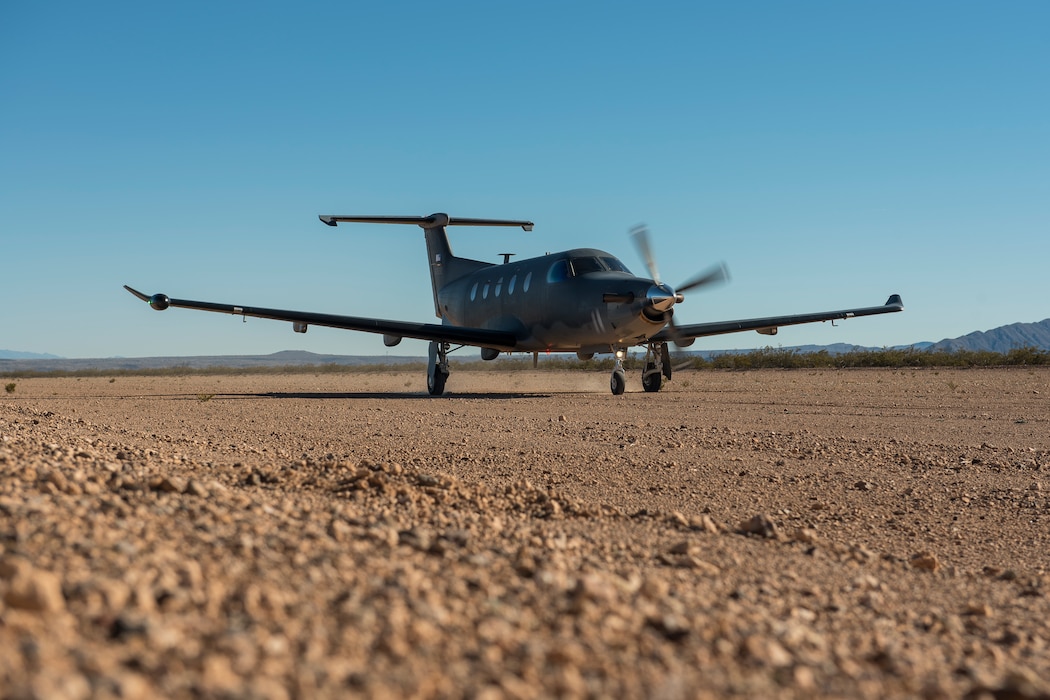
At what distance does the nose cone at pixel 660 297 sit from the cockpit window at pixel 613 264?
6.47 feet

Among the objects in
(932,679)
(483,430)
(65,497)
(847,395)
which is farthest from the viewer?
(847,395)

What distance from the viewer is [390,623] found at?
8.80 ft

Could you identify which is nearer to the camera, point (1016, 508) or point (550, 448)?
point (1016, 508)

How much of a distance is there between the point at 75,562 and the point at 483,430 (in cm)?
964

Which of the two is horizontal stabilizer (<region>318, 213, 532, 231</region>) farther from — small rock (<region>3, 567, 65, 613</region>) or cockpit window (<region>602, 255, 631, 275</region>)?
small rock (<region>3, 567, 65, 613</region>)

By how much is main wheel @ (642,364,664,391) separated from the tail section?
294 inches

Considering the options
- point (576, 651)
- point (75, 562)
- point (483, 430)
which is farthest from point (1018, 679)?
point (483, 430)

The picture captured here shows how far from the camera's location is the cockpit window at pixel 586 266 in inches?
878

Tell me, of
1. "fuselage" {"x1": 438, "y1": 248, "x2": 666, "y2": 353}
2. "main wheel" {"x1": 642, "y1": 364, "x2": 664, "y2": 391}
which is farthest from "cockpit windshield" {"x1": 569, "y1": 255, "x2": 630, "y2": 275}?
"main wheel" {"x1": 642, "y1": 364, "x2": 664, "y2": 391}

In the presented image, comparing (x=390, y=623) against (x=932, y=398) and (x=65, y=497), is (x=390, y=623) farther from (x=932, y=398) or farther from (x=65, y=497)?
(x=932, y=398)

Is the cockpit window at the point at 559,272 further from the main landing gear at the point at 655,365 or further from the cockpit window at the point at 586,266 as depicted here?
the main landing gear at the point at 655,365

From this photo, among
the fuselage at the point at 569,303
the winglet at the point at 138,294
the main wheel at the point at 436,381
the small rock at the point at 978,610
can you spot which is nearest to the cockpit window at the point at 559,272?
the fuselage at the point at 569,303

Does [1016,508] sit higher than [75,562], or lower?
lower

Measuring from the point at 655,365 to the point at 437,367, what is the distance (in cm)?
591
